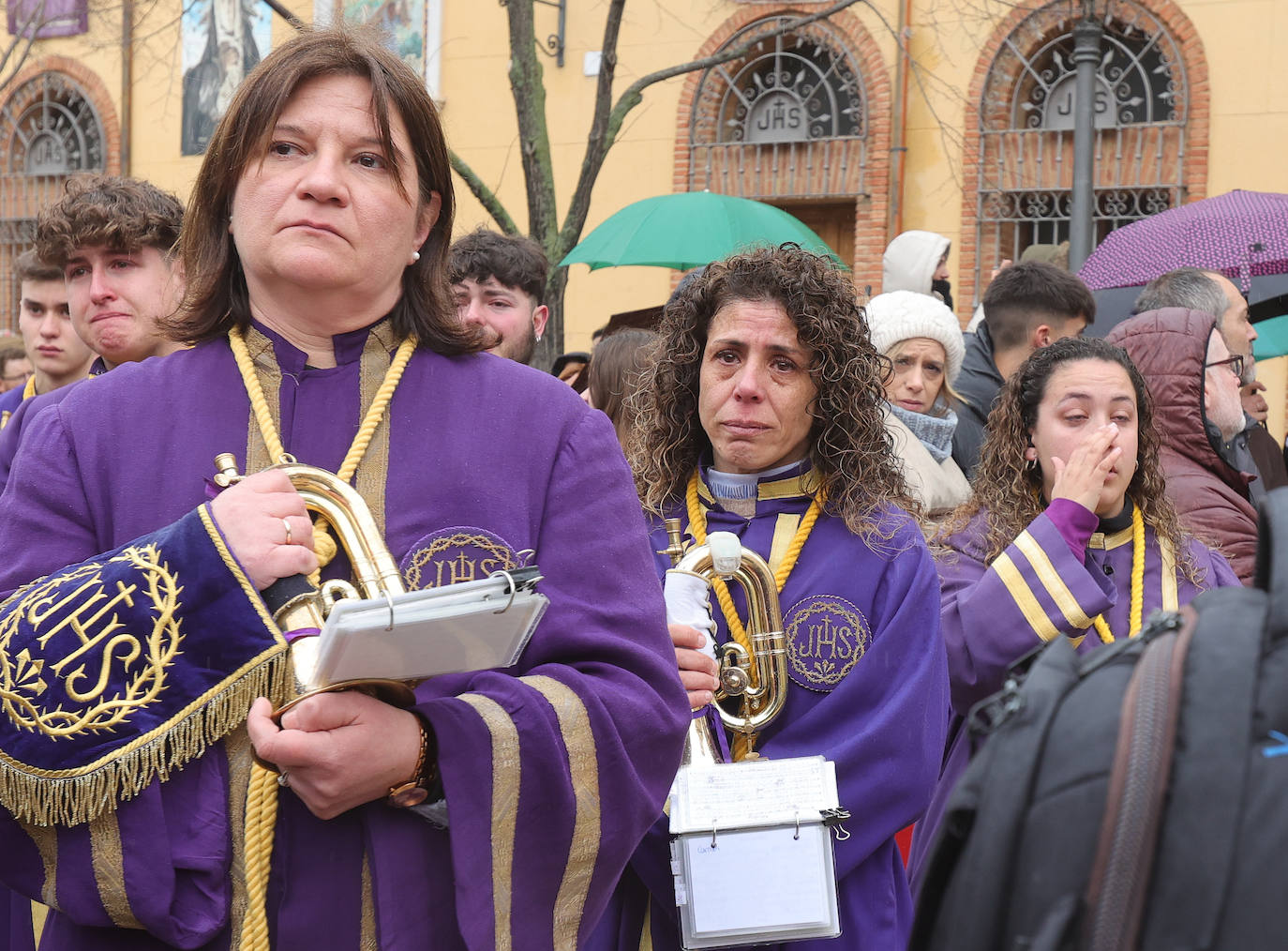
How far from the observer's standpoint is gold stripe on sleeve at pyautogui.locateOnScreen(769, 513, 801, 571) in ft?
10.7

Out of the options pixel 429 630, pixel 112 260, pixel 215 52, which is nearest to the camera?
pixel 429 630

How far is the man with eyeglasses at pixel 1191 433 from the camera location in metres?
4.43

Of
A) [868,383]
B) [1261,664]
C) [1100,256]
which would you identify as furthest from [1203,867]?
[1100,256]

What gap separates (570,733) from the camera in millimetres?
2012

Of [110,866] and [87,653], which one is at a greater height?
[87,653]

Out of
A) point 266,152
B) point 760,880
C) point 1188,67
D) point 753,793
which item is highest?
point 1188,67

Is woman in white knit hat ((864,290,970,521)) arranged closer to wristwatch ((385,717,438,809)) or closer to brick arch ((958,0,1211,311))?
wristwatch ((385,717,438,809))

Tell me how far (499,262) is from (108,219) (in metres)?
1.91

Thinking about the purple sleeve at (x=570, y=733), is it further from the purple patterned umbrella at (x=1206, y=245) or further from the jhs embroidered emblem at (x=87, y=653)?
the purple patterned umbrella at (x=1206, y=245)

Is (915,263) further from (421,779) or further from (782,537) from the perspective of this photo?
(421,779)

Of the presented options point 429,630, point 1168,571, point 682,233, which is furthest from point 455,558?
point 682,233

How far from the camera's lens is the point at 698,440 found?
11.8 ft

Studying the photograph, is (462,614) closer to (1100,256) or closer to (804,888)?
(804,888)

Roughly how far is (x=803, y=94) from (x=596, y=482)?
12.6m
